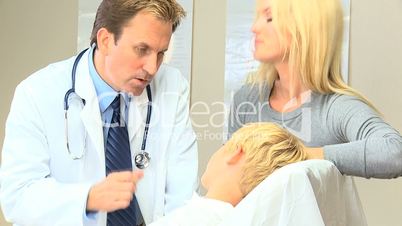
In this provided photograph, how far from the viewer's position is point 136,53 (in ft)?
4.43

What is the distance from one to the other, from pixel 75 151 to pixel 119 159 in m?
0.11

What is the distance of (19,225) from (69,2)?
129 centimetres

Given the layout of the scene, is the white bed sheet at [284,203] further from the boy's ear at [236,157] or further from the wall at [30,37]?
the wall at [30,37]

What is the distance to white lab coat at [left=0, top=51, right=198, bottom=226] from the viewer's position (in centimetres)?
117

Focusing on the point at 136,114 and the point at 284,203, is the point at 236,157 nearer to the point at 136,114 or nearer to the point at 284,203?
the point at 284,203

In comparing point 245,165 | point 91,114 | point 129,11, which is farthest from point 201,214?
point 129,11

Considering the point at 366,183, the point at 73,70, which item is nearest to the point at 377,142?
the point at 73,70

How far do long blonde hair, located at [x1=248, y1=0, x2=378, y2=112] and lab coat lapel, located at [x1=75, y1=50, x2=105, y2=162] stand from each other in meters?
0.47

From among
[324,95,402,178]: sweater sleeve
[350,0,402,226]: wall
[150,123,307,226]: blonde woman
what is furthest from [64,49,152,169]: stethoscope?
[350,0,402,226]: wall

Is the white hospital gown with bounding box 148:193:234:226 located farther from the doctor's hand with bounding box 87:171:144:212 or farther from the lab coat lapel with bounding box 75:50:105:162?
the lab coat lapel with bounding box 75:50:105:162

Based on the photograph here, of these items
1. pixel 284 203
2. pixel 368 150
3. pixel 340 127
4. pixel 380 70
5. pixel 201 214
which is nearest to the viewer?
pixel 284 203

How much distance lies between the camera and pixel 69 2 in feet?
7.57

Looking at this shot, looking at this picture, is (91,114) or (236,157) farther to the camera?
(91,114)

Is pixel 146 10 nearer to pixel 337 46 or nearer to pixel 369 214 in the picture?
pixel 337 46
